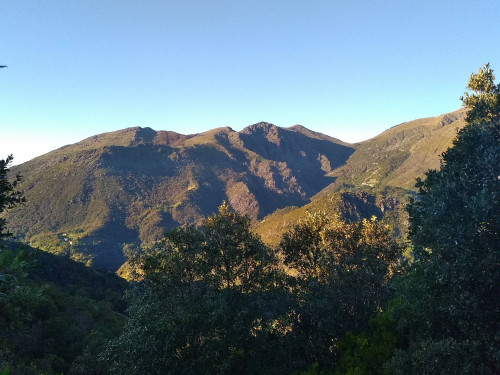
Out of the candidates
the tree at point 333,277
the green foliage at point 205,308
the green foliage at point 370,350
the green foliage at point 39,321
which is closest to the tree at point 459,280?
the green foliage at point 370,350

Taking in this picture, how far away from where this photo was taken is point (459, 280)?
13.6m

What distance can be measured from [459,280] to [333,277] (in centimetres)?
2046

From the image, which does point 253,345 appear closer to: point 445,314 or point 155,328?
point 155,328

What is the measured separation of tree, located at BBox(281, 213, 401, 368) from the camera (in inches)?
1004

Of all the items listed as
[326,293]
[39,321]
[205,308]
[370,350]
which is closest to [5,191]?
[205,308]

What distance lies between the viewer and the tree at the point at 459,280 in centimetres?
1280

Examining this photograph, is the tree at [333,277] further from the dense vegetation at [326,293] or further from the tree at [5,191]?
the tree at [5,191]

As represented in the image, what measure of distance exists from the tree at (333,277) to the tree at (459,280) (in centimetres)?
897

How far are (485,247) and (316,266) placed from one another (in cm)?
2334

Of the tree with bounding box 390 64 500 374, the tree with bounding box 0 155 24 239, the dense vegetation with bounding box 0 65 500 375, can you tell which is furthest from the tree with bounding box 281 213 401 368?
the tree with bounding box 0 155 24 239

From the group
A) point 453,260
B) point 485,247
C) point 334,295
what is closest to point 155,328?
point 334,295

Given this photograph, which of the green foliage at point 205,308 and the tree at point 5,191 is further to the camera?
the green foliage at point 205,308

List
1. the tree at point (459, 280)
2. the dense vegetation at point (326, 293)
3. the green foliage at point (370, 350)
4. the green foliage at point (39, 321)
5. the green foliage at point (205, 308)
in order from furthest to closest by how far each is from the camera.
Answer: the green foliage at point (205, 308)
the green foliage at point (370, 350)
the green foliage at point (39, 321)
the dense vegetation at point (326, 293)
the tree at point (459, 280)

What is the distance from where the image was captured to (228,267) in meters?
28.0
